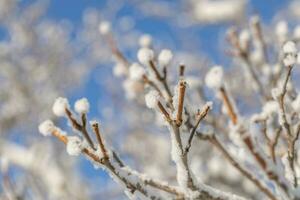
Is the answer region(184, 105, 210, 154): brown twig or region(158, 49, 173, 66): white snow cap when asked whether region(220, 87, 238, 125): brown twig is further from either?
region(184, 105, 210, 154): brown twig

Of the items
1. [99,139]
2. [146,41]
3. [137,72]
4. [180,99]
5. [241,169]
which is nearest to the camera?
[180,99]

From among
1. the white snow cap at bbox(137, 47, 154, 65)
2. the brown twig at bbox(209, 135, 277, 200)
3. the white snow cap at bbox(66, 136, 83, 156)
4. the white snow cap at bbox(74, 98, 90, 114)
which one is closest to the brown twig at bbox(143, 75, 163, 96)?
the white snow cap at bbox(137, 47, 154, 65)

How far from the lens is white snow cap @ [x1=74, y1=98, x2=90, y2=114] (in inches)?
64.4

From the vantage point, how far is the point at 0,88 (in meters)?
7.75

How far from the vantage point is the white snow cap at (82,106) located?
1.64 metres

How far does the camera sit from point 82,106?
164 cm

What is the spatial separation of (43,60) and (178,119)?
663cm

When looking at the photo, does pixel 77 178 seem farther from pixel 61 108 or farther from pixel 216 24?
pixel 61 108

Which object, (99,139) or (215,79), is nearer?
(99,139)

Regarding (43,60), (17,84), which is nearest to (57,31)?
(43,60)

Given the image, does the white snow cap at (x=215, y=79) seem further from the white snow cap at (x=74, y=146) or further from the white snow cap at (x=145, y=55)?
the white snow cap at (x=74, y=146)

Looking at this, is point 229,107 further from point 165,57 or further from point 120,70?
point 120,70

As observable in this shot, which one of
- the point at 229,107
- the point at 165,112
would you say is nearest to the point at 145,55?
the point at 229,107

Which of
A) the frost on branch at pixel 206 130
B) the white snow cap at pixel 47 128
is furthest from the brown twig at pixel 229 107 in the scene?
the white snow cap at pixel 47 128
